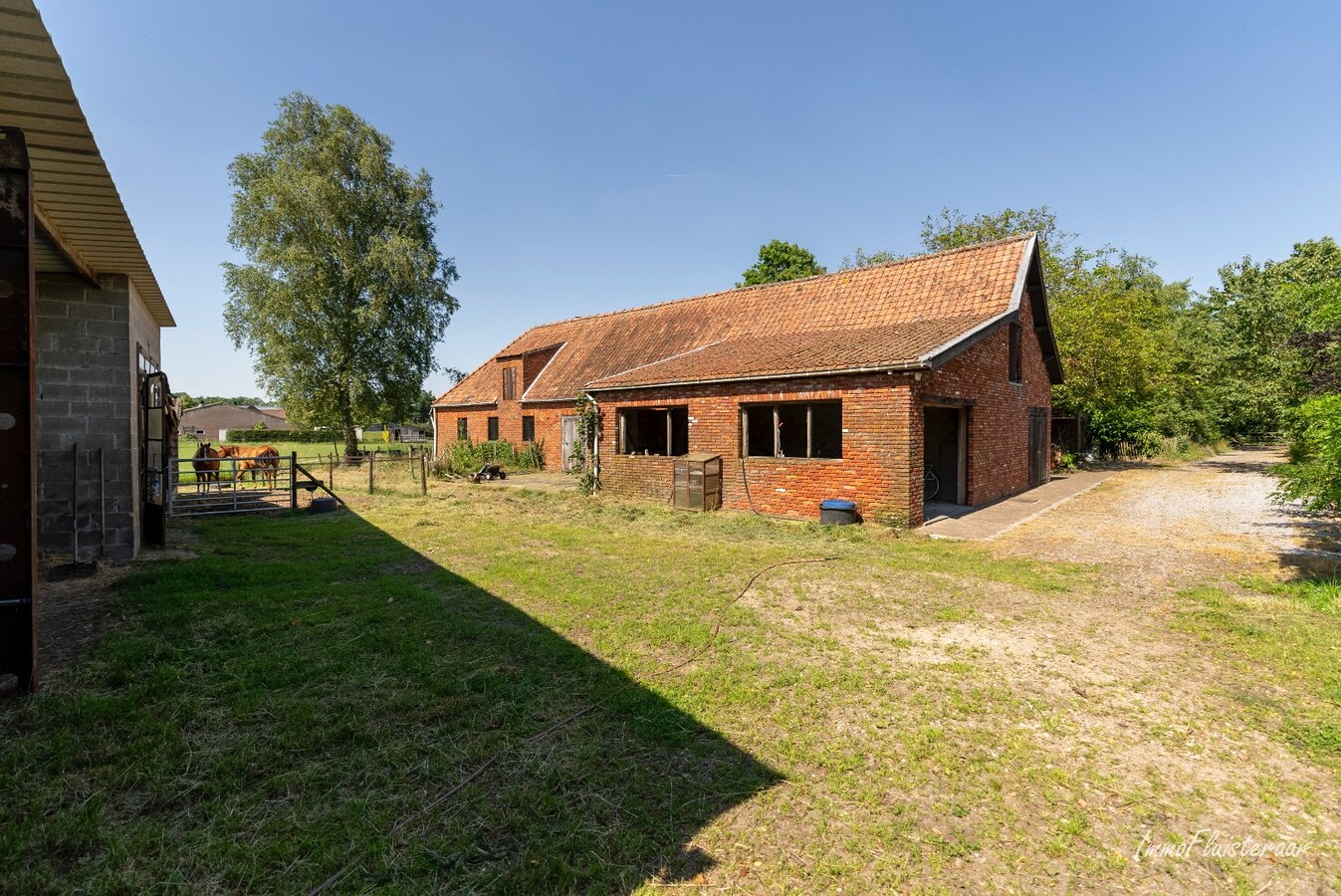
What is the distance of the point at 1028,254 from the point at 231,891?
17742 mm

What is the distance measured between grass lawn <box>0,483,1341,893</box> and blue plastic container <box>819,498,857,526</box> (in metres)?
4.18

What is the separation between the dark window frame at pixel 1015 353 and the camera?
15.1 m

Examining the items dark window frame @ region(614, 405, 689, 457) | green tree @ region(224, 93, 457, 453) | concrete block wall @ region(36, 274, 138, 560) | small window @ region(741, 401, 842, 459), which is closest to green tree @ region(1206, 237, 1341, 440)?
small window @ region(741, 401, 842, 459)

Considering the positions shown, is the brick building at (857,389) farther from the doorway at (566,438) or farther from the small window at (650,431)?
the doorway at (566,438)

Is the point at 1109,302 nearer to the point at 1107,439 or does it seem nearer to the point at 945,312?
the point at 1107,439

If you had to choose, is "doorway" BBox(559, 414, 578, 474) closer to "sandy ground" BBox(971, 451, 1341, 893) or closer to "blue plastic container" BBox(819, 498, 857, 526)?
"blue plastic container" BBox(819, 498, 857, 526)

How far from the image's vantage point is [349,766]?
320 cm

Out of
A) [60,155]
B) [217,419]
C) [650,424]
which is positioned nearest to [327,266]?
[650,424]

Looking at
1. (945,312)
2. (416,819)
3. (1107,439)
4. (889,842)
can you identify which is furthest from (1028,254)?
(1107,439)

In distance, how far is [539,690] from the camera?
13.6 ft

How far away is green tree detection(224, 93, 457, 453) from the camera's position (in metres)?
25.9

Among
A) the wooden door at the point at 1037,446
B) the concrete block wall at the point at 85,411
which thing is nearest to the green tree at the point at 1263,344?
the wooden door at the point at 1037,446

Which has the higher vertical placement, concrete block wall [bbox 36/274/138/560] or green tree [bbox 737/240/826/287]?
green tree [bbox 737/240/826/287]

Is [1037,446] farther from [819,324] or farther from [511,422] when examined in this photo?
[511,422]
